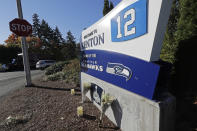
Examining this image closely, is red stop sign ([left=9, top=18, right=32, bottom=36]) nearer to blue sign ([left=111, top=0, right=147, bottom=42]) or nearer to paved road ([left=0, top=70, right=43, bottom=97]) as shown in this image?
paved road ([left=0, top=70, right=43, bottom=97])

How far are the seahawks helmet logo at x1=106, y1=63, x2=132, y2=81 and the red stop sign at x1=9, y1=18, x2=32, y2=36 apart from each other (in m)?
6.67

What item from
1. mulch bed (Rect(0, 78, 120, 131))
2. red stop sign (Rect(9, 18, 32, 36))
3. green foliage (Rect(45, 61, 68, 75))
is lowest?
mulch bed (Rect(0, 78, 120, 131))

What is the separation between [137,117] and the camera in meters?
2.20

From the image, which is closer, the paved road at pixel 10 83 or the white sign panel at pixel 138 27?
the white sign panel at pixel 138 27

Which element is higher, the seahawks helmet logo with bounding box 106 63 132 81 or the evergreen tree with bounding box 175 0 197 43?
the evergreen tree with bounding box 175 0 197 43

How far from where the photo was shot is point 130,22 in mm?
2303

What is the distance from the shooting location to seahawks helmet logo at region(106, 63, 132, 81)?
96.7 inches

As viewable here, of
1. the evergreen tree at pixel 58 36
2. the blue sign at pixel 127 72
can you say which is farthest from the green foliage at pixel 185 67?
the evergreen tree at pixel 58 36

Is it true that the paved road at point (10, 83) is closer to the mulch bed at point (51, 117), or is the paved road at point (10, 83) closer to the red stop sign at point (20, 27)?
the mulch bed at point (51, 117)

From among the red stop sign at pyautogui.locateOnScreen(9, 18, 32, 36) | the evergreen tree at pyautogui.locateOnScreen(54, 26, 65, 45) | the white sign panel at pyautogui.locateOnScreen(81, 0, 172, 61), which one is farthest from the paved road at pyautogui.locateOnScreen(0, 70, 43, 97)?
the evergreen tree at pyautogui.locateOnScreen(54, 26, 65, 45)

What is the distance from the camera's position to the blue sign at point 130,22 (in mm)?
2048

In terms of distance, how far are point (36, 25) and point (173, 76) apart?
48.3 metres

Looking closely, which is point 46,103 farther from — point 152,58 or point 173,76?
point 173,76

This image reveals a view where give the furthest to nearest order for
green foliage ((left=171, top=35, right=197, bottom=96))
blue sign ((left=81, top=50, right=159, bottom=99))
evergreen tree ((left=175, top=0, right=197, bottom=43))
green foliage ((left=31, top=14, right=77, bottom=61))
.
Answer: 1. green foliage ((left=31, top=14, right=77, bottom=61))
2. green foliage ((left=171, top=35, right=197, bottom=96))
3. evergreen tree ((left=175, top=0, right=197, bottom=43))
4. blue sign ((left=81, top=50, right=159, bottom=99))
